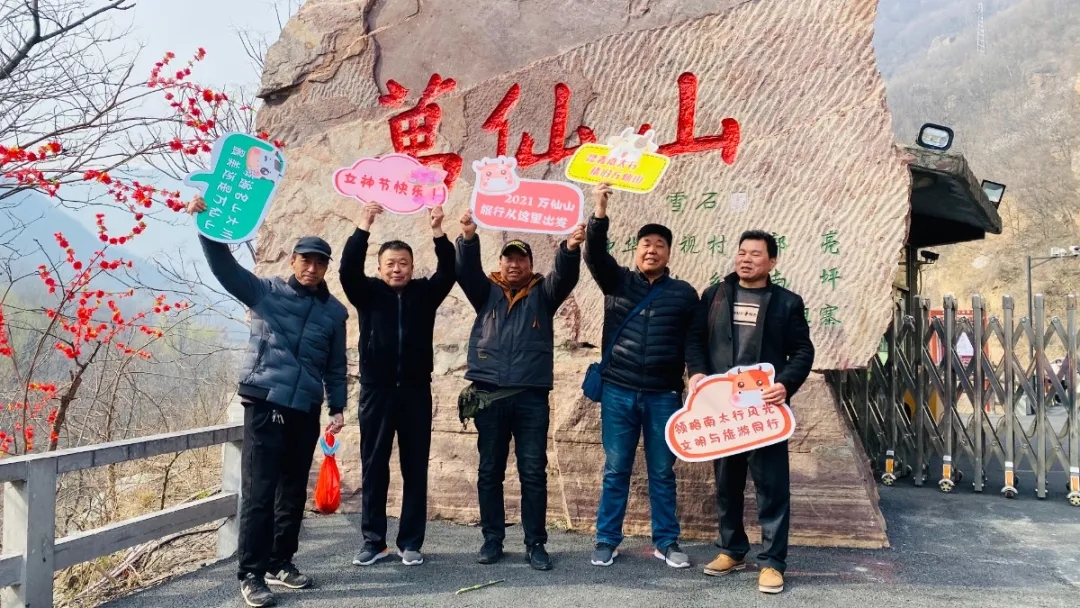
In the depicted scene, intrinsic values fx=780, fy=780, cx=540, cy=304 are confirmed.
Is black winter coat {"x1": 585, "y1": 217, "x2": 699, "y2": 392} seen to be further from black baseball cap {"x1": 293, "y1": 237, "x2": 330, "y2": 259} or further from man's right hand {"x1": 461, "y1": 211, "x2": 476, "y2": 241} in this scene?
black baseball cap {"x1": 293, "y1": 237, "x2": 330, "y2": 259}

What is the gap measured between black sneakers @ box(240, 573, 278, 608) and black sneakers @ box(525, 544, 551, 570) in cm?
111

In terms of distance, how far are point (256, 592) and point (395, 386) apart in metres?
1.01

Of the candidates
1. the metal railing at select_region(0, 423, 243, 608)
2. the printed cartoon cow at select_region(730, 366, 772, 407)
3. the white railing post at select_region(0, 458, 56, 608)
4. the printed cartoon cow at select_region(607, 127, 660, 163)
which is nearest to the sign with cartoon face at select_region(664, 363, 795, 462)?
the printed cartoon cow at select_region(730, 366, 772, 407)

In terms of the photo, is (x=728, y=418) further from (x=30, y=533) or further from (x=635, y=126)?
(x=30, y=533)

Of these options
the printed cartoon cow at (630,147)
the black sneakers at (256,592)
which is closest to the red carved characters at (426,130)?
the printed cartoon cow at (630,147)

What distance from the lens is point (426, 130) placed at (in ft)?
15.3

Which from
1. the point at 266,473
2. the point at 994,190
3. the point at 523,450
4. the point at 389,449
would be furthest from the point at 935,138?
the point at 266,473

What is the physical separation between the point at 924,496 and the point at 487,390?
3.69m

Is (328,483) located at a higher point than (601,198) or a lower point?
lower

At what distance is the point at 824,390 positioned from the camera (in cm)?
409

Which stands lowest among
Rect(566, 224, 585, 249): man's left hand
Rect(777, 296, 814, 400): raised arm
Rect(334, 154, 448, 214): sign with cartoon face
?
Rect(777, 296, 814, 400): raised arm

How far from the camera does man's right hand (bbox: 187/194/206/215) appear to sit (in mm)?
3054

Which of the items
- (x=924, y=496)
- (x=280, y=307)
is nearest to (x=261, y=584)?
(x=280, y=307)

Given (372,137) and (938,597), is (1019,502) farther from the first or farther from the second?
(372,137)
